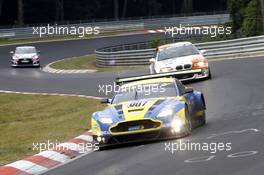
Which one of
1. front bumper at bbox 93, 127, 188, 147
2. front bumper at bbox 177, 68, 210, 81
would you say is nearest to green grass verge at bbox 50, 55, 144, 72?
front bumper at bbox 177, 68, 210, 81

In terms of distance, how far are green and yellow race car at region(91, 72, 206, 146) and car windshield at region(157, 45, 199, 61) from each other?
10355 millimetres

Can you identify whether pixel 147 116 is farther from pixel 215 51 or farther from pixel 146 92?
pixel 215 51

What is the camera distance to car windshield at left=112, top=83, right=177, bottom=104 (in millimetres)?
13594

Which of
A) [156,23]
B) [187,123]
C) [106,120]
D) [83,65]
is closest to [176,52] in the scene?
[187,123]

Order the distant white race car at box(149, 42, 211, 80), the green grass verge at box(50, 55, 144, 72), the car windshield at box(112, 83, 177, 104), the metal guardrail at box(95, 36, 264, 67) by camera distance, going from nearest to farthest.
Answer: the car windshield at box(112, 83, 177, 104)
the distant white race car at box(149, 42, 211, 80)
the metal guardrail at box(95, 36, 264, 67)
the green grass verge at box(50, 55, 144, 72)

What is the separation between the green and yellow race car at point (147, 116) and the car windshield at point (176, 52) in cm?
1035

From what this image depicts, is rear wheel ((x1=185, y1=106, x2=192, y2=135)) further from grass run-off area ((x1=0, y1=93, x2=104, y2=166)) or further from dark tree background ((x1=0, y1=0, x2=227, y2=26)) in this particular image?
dark tree background ((x1=0, y1=0, x2=227, y2=26))

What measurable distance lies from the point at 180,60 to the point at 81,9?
71.5 m

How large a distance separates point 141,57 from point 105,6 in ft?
217

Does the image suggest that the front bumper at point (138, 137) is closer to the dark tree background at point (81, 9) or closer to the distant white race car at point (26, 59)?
the distant white race car at point (26, 59)

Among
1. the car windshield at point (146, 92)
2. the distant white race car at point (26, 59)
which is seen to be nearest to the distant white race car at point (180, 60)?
the car windshield at point (146, 92)

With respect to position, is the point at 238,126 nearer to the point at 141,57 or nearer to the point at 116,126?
the point at 116,126

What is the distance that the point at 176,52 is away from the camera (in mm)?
24406

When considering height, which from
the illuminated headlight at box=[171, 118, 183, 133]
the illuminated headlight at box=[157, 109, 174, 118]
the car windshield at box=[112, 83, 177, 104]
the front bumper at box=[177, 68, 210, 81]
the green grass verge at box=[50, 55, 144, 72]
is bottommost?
the green grass verge at box=[50, 55, 144, 72]
